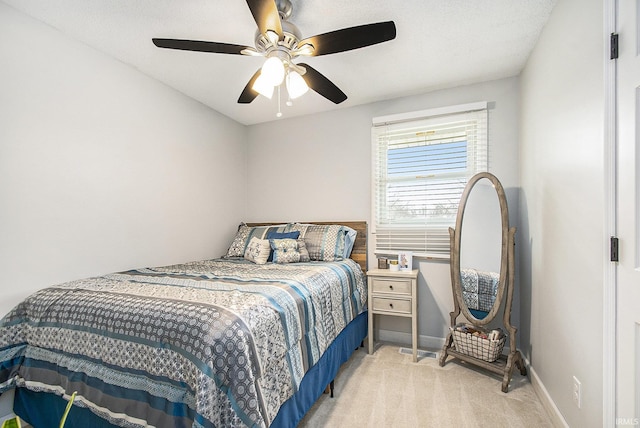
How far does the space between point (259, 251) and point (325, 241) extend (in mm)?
659

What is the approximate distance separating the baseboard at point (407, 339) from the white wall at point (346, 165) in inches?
0.5

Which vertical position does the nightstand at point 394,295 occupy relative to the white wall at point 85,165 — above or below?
below

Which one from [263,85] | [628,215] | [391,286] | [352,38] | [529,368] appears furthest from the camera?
[391,286]

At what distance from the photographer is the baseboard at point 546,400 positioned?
62.3 inches

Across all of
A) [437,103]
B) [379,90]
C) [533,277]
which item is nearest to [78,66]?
[379,90]

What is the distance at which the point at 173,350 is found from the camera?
3.83 ft

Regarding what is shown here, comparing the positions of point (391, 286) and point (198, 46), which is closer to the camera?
point (198, 46)

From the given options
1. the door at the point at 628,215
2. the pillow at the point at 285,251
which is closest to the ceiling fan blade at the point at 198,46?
the pillow at the point at 285,251

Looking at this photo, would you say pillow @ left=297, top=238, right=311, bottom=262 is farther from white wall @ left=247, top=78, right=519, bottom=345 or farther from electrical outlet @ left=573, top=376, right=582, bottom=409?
electrical outlet @ left=573, top=376, right=582, bottom=409

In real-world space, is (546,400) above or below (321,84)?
below

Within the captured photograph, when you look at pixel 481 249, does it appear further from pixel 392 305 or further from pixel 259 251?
pixel 259 251

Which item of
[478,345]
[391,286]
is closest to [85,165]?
[391,286]

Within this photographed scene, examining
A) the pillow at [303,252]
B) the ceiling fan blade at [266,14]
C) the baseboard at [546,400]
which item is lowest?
the baseboard at [546,400]

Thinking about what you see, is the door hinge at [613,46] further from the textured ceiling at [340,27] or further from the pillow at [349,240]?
the pillow at [349,240]
